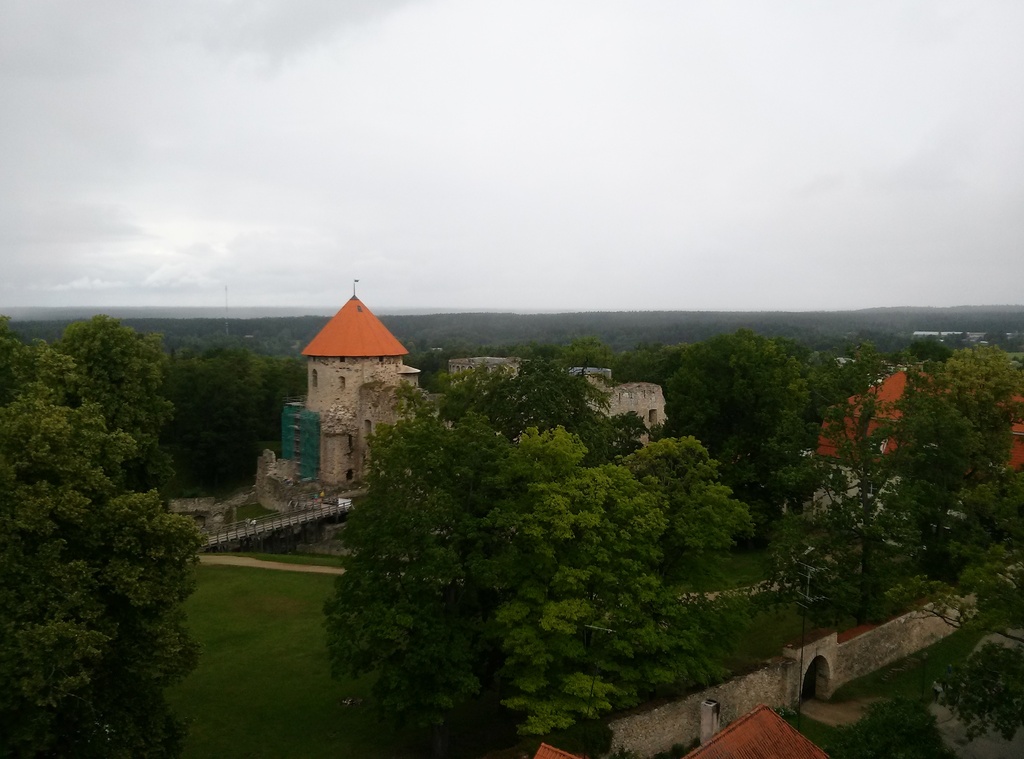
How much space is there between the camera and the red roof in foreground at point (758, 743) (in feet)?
42.0

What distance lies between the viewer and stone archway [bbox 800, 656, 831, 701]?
741 inches

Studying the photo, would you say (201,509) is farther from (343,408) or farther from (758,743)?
(758,743)

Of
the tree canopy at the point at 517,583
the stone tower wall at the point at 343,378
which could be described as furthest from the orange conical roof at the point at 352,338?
the tree canopy at the point at 517,583

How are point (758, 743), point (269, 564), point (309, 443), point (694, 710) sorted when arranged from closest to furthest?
point (758, 743) < point (694, 710) < point (269, 564) < point (309, 443)

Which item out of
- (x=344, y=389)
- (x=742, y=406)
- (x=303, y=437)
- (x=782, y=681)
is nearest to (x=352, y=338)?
(x=344, y=389)

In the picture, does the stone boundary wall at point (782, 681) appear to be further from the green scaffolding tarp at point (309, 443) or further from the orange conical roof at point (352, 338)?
the green scaffolding tarp at point (309, 443)

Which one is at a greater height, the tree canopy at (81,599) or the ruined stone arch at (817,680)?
the tree canopy at (81,599)

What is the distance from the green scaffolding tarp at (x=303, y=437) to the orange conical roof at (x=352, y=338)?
346cm

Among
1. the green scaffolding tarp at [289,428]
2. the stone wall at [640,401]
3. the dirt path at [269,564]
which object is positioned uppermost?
the stone wall at [640,401]

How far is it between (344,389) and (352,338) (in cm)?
257

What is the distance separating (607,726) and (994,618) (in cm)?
708

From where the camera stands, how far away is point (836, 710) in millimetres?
18328

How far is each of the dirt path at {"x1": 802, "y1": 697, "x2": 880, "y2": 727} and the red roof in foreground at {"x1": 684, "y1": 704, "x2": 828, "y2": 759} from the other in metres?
5.19

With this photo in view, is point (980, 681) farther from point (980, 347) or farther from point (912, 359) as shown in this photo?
point (980, 347)
